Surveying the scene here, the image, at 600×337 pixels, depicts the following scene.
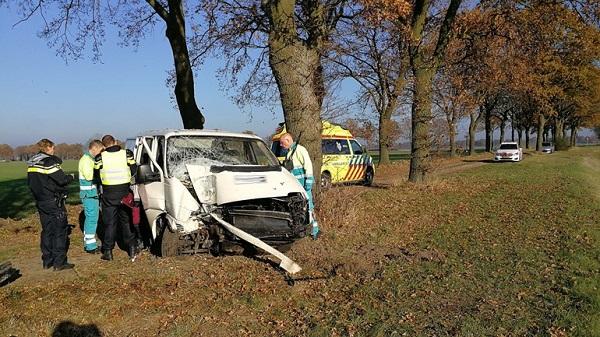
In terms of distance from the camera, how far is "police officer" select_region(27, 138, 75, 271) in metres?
7.04

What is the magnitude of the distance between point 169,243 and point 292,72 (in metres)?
4.48

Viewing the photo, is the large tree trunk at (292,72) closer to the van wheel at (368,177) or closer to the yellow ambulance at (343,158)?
the yellow ambulance at (343,158)

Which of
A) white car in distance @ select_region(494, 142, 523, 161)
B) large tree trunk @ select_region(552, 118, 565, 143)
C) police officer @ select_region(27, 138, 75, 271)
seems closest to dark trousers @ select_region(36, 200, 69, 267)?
police officer @ select_region(27, 138, 75, 271)

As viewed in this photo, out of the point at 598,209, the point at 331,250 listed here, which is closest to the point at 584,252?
the point at 331,250

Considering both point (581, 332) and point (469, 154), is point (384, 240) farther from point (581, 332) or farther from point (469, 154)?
point (469, 154)

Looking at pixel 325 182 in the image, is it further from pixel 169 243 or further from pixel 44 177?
pixel 44 177

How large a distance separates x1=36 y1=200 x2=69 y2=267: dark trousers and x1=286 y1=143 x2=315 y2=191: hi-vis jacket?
3.71m

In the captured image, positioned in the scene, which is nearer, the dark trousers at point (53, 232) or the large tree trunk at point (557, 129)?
the dark trousers at point (53, 232)

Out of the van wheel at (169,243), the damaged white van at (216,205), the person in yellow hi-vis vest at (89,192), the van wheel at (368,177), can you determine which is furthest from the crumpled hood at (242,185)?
the van wheel at (368,177)

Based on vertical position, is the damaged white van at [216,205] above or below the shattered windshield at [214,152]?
below

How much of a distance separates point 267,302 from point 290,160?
3.53 meters

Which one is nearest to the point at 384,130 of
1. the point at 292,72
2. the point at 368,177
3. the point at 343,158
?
the point at 368,177

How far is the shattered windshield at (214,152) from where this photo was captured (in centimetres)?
788

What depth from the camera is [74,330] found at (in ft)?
16.1
